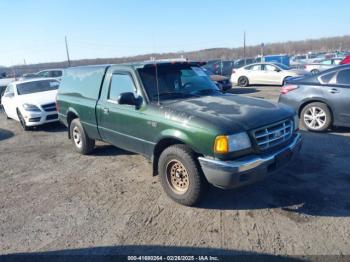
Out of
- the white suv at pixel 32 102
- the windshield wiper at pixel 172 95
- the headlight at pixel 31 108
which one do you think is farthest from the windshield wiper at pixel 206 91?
the headlight at pixel 31 108

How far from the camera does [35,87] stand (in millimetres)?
10625

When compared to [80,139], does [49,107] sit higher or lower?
higher

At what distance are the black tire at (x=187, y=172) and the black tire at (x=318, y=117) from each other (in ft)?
14.8

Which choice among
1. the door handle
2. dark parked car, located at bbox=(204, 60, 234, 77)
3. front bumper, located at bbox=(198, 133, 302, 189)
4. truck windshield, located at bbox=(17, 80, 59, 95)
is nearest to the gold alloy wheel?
front bumper, located at bbox=(198, 133, 302, 189)

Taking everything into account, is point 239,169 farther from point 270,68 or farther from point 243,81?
point 243,81

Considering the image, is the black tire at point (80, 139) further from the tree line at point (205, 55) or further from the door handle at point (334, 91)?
the tree line at point (205, 55)

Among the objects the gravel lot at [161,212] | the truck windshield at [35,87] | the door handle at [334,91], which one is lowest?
the gravel lot at [161,212]

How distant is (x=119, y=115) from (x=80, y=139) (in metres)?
1.93

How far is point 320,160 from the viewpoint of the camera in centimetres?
548

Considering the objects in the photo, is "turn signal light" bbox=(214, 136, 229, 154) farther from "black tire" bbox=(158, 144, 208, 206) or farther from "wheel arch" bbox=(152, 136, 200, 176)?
"wheel arch" bbox=(152, 136, 200, 176)

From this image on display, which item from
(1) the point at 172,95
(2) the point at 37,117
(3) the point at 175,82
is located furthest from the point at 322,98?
(2) the point at 37,117

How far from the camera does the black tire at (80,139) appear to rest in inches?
251

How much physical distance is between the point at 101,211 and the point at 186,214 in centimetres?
118

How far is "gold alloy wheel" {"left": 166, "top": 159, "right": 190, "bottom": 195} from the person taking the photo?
412cm
